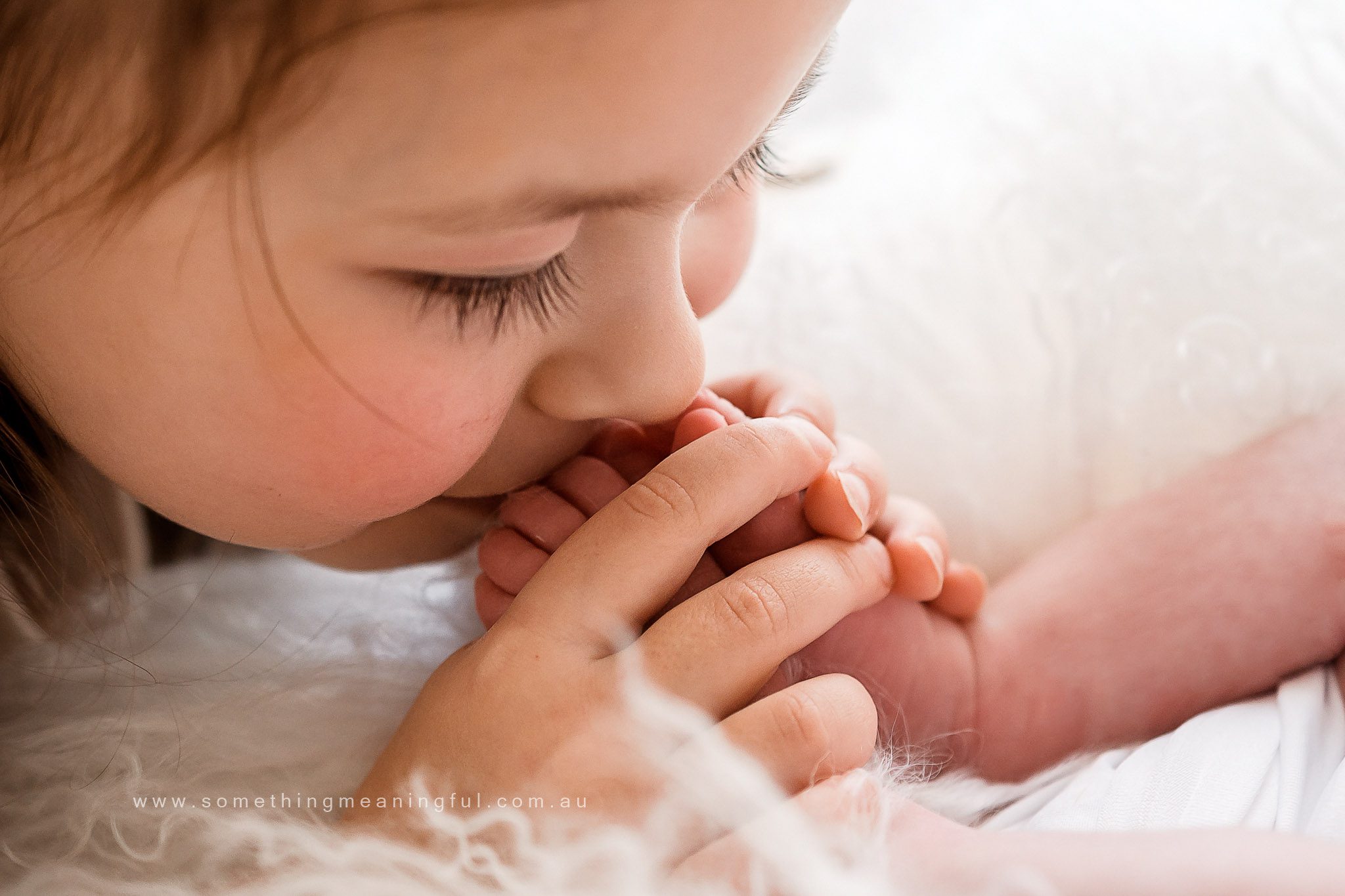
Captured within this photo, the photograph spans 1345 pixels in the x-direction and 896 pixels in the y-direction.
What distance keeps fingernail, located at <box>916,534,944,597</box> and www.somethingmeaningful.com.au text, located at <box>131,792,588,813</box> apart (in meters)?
0.27

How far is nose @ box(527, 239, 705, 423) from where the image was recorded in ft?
1.94

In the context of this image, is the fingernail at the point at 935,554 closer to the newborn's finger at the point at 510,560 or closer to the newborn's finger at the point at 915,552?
the newborn's finger at the point at 915,552

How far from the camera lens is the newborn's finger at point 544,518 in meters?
0.70

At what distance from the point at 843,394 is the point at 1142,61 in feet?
1.20

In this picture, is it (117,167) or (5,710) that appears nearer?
(117,167)

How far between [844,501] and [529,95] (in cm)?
32

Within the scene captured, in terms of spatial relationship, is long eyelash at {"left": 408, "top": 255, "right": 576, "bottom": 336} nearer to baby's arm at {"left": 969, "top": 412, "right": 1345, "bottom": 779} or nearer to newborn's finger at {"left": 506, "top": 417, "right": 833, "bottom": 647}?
newborn's finger at {"left": 506, "top": 417, "right": 833, "bottom": 647}

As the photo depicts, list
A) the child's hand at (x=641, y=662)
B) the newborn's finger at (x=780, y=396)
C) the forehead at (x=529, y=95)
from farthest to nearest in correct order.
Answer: the newborn's finger at (x=780, y=396), the child's hand at (x=641, y=662), the forehead at (x=529, y=95)

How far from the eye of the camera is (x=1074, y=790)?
2.23 feet

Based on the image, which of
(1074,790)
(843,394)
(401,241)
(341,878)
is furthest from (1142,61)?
(341,878)

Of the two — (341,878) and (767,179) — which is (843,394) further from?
(341,878)

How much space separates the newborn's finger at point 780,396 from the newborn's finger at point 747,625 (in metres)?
0.14

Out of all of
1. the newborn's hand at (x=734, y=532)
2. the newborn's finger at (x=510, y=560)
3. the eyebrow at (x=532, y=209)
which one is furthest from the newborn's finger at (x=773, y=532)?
the eyebrow at (x=532, y=209)

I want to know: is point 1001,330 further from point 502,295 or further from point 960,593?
point 502,295
